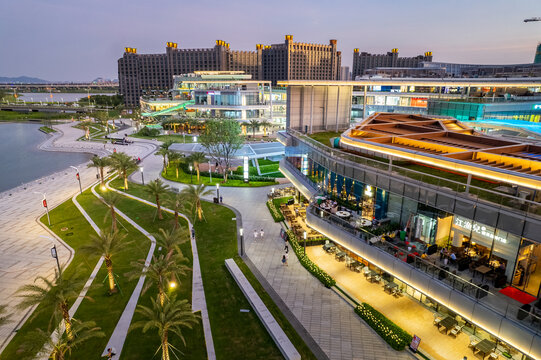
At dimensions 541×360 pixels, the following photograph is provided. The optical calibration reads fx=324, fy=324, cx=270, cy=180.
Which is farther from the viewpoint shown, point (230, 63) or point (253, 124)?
point (230, 63)

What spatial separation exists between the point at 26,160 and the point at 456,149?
85245mm

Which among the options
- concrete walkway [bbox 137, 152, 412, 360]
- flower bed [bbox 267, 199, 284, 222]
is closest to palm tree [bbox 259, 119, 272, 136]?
flower bed [bbox 267, 199, 284, 222]

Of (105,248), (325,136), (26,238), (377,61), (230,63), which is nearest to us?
(105,248)

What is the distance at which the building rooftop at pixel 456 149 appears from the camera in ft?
55.1

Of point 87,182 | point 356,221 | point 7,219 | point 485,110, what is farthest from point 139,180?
point 485,110

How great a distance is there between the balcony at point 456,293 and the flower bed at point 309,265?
3.35 metres

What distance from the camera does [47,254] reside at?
1165 inches

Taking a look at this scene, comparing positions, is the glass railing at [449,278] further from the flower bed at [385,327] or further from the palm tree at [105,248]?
the palm tree at [105,248]

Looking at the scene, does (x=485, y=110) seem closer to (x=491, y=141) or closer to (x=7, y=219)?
(x=491, y=141)

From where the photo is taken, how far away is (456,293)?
51.6ft

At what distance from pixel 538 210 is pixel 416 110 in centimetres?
5717

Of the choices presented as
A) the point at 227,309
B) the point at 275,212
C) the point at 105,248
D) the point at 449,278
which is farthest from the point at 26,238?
the point at 449,278

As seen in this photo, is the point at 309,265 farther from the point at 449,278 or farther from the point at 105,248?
the point at 105,248

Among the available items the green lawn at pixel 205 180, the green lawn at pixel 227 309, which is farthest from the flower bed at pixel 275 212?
the green lawn at pixel 205 180
